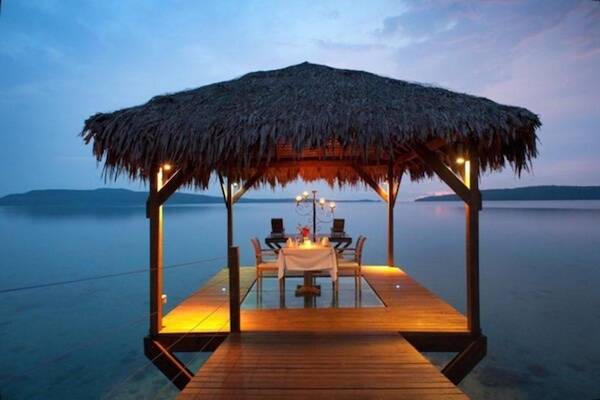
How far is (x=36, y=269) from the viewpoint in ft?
56.1

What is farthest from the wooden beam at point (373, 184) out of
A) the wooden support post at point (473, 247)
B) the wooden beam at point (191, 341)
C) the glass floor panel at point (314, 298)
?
the wooden beam at point (191, 341)

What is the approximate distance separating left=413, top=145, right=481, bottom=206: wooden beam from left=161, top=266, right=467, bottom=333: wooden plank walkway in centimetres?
135

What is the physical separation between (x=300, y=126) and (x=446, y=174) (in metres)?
1.62

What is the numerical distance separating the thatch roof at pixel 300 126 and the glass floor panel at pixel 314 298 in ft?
6.05

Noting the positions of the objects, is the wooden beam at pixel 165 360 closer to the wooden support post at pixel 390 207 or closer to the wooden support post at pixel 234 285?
the wooden support post at pixel 234 285

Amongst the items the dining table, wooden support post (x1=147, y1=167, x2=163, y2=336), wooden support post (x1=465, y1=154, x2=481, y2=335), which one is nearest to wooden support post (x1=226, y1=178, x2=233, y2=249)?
the dining table

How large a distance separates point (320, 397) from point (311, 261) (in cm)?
256

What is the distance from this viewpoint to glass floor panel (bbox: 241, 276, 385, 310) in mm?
4445

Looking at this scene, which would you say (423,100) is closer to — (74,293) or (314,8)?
(74,293)

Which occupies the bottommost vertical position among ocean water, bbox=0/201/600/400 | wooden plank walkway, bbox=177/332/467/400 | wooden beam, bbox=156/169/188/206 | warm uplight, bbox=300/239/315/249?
ocean water, bbox=0/201/600/400

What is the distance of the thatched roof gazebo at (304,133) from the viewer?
3.59 m

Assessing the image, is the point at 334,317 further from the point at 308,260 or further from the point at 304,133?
the point at 304,133

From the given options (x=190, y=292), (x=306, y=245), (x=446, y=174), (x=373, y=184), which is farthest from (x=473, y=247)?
(x=190, y=292)

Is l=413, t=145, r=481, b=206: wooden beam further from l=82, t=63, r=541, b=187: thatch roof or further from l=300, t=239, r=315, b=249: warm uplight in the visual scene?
l=300, t=239, r=315, b=249: warm uplight
